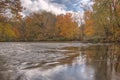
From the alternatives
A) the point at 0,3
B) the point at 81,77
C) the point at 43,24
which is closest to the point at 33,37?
the point at 43,24

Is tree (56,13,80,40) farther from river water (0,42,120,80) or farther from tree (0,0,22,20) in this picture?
river water (0,42,120,80)

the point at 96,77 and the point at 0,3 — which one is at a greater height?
the point at 0,3

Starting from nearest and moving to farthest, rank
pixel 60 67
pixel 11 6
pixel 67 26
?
1. pixel 60 67
2. pixel 11 6
3. pixel 67 26

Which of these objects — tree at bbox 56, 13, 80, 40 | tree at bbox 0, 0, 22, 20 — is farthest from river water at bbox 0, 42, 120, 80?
→ tree at bbox 56, 13, 80, 40

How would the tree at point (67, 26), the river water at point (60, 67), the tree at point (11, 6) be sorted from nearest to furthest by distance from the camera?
the river water at point (60, 67)
the tree at point (11, 6)
the tree at point (67, 26)

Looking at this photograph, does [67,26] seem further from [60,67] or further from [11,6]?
[60,67]

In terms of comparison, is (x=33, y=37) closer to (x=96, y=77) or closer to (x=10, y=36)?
(x=10, y=36)

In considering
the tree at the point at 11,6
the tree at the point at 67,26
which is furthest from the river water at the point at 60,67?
the tree at the point at 67,26

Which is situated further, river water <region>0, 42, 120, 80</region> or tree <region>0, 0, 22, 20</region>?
tree <region>0, 0, 22, 20</region>

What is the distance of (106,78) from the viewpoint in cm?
850

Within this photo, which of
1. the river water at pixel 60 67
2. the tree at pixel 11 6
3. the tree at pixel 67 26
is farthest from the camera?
the tree at pixel 67 26

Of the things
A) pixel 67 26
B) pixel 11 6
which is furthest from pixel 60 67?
pixel 67 26

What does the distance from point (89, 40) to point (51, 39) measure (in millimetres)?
19656

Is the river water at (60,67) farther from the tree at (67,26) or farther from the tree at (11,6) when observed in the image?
the tree at (67,26)
